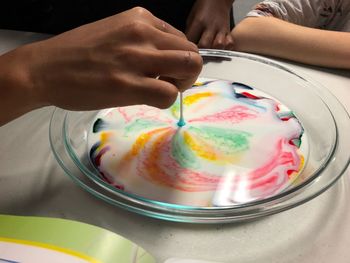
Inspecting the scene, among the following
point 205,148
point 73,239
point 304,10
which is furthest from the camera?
point 304,10

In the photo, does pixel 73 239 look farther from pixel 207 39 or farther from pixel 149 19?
pixel 207 39

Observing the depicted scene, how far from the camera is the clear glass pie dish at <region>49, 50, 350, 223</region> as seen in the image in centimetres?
46

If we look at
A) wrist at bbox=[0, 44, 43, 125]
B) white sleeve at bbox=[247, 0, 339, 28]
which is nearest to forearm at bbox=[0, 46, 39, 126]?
wrist at bbox=[0, 44, 43, 125]

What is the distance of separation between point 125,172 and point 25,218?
12 centimetres

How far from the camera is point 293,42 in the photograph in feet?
2.39

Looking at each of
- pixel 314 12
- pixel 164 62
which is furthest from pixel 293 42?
pixel 164 62

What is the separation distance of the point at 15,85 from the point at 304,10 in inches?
24.7

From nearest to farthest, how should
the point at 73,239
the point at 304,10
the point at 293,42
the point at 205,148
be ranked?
the point at 73,239, the point at 205,148, the point at 293,42, the point at 304,10

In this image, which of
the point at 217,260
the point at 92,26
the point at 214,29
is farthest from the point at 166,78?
the point at 214,29

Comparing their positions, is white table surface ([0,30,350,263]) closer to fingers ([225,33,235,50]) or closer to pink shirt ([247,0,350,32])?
fingers ([225,33,235,50])

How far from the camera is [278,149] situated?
1.81 feet

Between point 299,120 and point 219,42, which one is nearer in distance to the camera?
point 299,120

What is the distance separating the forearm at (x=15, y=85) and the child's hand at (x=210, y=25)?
364 millimetres

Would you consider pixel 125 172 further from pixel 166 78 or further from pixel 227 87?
pixel 227 87
